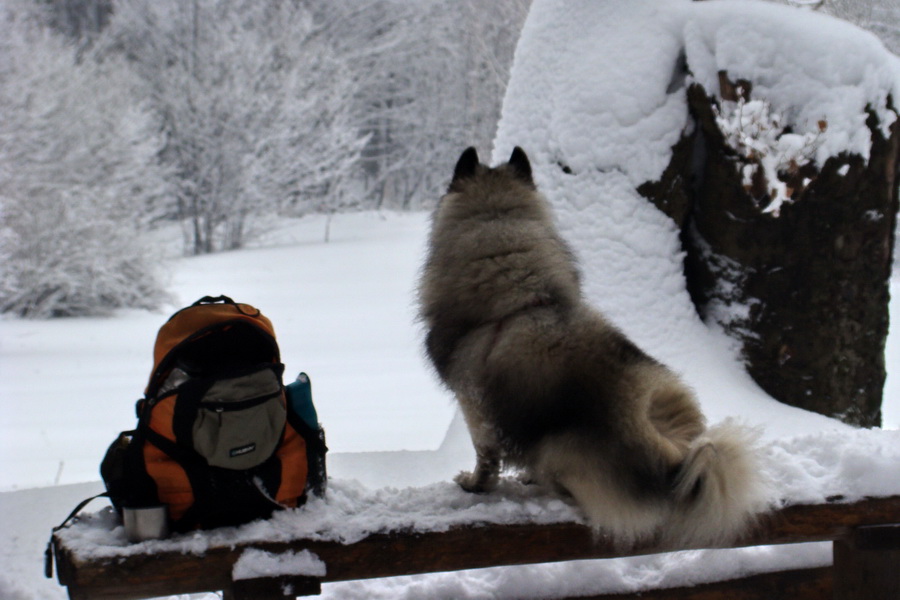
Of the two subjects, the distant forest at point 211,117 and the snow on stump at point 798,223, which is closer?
the snow on stump at point 798,223

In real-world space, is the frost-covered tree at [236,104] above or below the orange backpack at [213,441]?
above

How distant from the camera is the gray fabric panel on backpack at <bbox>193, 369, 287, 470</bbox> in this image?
6.03 feet

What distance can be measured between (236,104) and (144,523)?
1744cm

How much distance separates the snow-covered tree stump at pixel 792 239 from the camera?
4.27 metres

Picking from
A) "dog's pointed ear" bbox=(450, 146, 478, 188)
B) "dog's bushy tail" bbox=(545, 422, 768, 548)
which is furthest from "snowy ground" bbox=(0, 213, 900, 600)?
"dog's pointed ear" bbox=(450, 146, 478, 188)

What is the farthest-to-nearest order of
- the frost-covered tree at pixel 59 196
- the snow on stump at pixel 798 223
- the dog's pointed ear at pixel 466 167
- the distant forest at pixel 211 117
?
the distant forest at pixel 211 117 → the frost-covered tree at pixel 59 196 → the snow on stump at pixel 798 223 → the dog's pointed ear at pixel 466 167

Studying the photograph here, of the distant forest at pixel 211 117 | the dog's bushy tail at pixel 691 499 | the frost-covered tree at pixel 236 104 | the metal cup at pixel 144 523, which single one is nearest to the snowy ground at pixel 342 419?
the dog's bushy tail at pixel 691 499

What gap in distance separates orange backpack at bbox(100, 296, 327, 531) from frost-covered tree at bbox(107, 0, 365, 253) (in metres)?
16.6

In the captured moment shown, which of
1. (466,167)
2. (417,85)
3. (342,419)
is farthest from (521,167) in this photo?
(417,85)

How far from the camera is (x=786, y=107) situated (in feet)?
14.2

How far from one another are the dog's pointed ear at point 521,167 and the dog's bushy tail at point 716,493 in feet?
3.65

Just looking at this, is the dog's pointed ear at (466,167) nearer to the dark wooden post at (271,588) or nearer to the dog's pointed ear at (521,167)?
the dog's pointed ear at (521,167)

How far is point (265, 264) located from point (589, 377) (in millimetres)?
14567

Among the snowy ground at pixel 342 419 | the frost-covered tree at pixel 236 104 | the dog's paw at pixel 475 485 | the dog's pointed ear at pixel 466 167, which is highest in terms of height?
the frost-covered tree at pixel 236 104
